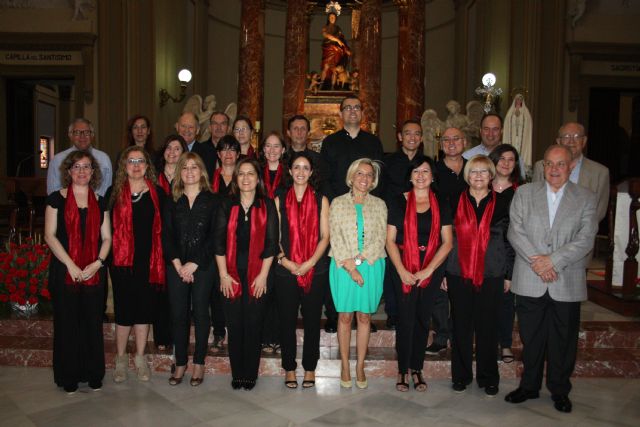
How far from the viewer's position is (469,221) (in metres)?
3.94

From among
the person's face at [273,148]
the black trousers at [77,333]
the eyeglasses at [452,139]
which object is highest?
the eyeglasses at [452,139]

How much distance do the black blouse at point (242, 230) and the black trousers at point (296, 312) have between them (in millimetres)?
272

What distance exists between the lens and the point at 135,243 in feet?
13.2

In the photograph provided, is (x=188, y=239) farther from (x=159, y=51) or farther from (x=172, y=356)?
(x=159, y=51)

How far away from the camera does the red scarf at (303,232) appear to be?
3.99 metres

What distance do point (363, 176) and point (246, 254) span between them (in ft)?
3.33

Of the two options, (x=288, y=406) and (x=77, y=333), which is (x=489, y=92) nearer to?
(x=288, y=406)

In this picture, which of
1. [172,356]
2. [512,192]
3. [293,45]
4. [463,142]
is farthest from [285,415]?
[293,45]

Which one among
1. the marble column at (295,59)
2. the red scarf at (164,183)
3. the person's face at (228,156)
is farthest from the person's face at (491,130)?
the marble column at (295,59)

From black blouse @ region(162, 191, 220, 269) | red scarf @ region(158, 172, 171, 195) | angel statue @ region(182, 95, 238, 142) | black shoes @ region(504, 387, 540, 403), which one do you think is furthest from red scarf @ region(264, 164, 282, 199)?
angel statue @ region(182, 95, 238, 142)

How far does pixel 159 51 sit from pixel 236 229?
28.9ft

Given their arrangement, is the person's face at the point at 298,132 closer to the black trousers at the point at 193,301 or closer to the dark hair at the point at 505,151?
the black trousers at the point at 193,301

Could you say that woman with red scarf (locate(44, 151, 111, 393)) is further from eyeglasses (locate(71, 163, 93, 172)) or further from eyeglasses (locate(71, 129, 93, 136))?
eyeglasses (locate(71, 129, 93, 136))

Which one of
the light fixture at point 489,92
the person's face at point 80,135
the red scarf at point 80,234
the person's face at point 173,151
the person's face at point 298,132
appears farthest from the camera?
the light fixture at point 489,92
